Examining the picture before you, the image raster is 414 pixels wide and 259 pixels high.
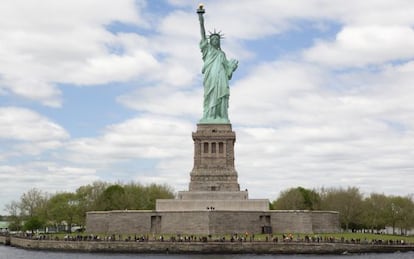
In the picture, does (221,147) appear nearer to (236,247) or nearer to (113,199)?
(236,247)

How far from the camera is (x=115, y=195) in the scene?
314 feet

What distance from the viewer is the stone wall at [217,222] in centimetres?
7306

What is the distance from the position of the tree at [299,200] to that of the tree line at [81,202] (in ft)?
55.6

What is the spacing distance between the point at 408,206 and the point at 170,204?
119 feet

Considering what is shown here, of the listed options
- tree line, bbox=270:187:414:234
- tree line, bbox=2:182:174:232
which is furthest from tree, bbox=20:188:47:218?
tree line, bbox=270:187:414:234

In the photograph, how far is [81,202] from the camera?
100m

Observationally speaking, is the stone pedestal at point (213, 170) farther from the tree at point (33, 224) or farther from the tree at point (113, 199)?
the tree at point (33, 224)

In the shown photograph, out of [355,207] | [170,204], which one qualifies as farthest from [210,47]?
[355,207]

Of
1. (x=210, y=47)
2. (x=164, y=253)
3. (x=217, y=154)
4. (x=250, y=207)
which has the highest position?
(x=210, y=47)

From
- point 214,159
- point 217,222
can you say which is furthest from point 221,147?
point 217,222

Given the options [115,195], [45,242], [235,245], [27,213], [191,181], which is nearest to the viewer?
[235,245]

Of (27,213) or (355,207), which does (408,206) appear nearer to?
(355,207)

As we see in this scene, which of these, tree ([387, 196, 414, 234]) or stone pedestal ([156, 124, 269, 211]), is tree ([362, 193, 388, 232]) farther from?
stone pedestal ([156, 124, 269, 211])

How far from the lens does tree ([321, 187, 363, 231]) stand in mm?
95438
